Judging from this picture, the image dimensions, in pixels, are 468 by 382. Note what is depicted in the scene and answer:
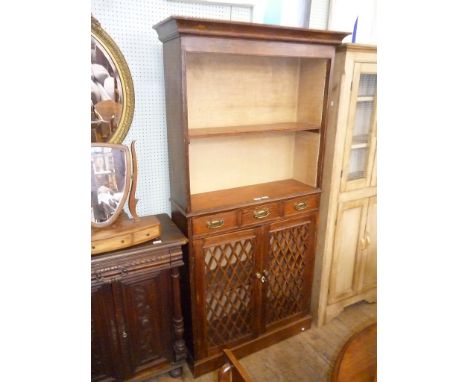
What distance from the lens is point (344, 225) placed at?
2.31 meters

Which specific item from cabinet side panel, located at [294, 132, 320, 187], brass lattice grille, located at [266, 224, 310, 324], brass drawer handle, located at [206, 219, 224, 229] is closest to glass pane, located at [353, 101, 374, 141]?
cabinet side panel, located at [294, 132, 320, 187]

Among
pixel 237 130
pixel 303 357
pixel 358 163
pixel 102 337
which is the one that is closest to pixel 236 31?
pixel 237 130

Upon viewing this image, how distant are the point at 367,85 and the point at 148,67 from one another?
137cm

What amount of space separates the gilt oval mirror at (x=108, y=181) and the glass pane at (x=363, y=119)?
1491mm

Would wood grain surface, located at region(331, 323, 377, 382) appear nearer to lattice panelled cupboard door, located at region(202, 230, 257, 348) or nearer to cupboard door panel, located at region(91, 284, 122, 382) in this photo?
lattice panelled cupboard door, located at region(202, 230, 257, 348)

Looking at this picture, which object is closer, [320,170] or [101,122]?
[101,122]

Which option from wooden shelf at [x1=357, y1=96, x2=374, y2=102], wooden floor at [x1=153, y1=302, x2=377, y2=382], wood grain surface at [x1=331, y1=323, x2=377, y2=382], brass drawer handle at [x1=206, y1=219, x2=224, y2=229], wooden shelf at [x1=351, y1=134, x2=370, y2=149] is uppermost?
wooden shelf at [x1=357, y1=96, x2=374, y2=102]

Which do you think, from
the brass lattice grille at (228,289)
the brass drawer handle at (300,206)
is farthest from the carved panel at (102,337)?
the brass drawer handle at (300,206)

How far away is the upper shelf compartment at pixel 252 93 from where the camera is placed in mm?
1882

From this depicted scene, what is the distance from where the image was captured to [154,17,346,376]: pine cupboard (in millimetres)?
1739
